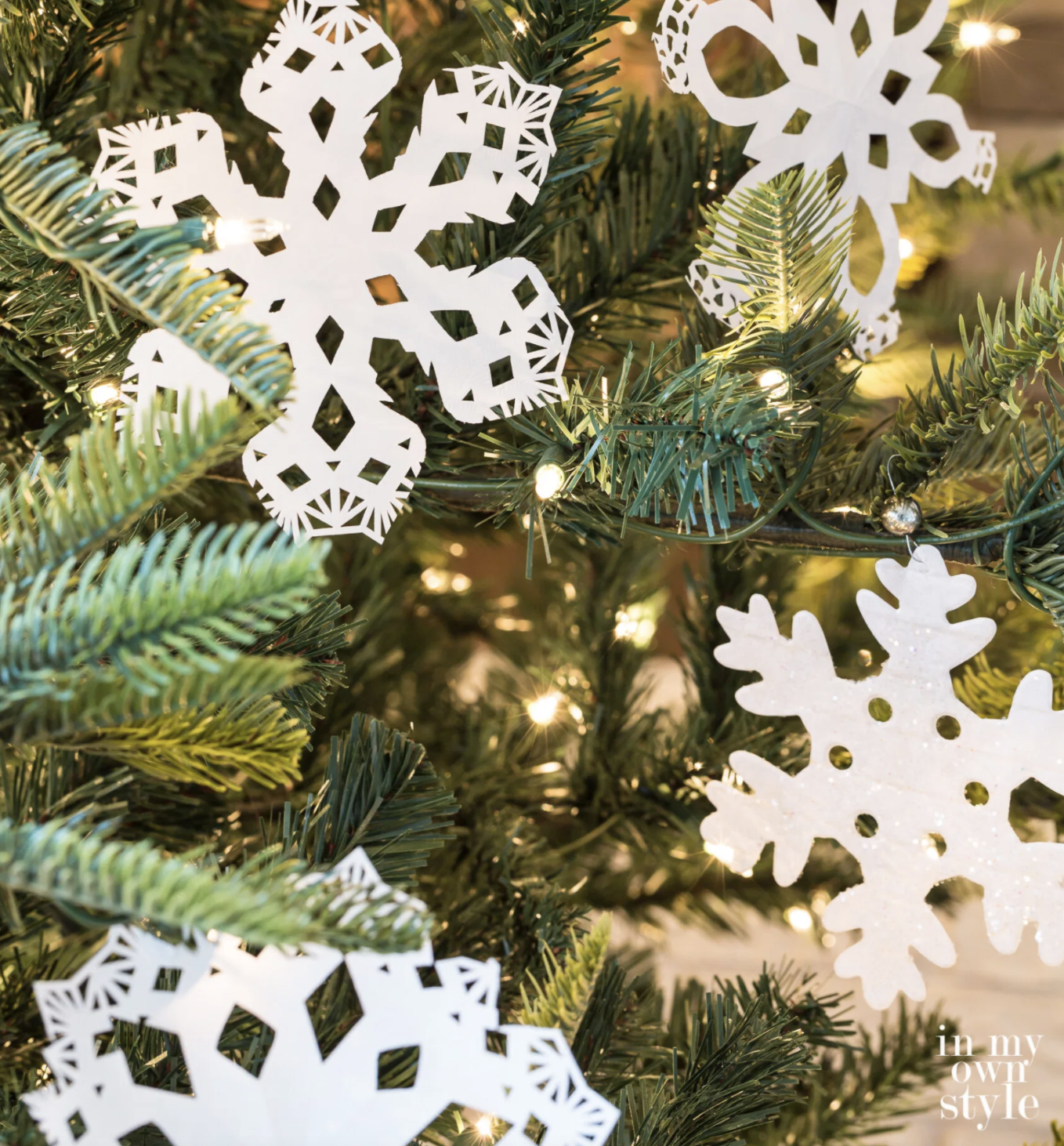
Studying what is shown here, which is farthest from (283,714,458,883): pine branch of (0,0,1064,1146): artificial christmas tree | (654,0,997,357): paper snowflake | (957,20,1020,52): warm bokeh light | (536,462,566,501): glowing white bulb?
(957,20,1020,52): warm bokeh light

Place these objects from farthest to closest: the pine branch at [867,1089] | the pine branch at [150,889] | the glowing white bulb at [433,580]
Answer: the glowing white bulb at [433,580], the pine branch at [867,1089], the pine branch at [150,889]

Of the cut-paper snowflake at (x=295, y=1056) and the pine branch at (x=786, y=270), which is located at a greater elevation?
the pine branch at (x=786, y=270)

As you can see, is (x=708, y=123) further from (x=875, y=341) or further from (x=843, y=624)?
(x=843, y=624)

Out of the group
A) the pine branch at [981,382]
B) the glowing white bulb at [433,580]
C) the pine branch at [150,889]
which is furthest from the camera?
the glowing white bulb at [433,580]

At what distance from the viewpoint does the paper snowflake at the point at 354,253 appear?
0.33 m

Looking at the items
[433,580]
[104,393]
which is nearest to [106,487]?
[104,393]

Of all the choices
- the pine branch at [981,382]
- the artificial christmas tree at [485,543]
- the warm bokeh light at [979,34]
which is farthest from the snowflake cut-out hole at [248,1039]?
the warm bokeh light at [979,34]

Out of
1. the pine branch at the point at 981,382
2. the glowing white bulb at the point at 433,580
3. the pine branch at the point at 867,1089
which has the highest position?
the pine branch at the point at 981,382

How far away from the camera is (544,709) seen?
1.83ft

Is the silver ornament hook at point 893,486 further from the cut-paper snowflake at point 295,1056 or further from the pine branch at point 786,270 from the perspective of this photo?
the cut-paper snowflake at point 295,1056

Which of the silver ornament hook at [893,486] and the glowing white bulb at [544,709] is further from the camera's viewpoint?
the glowing white bulb at [544,709]

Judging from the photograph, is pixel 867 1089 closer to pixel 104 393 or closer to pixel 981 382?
pixel 981 382

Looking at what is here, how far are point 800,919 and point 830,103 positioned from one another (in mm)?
437

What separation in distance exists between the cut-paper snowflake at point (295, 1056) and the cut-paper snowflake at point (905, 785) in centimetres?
14
